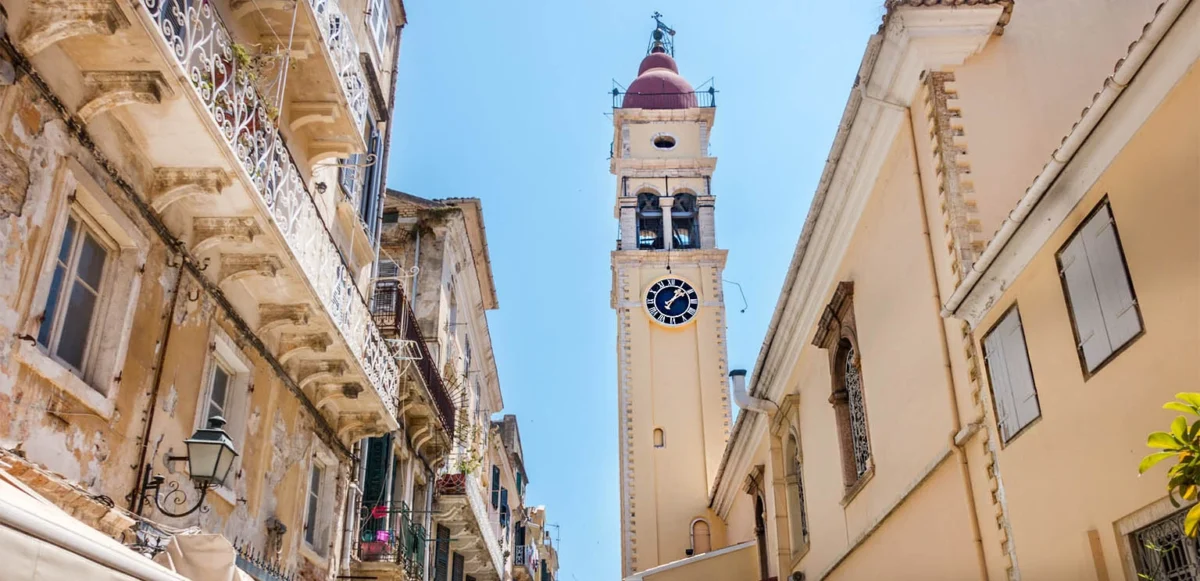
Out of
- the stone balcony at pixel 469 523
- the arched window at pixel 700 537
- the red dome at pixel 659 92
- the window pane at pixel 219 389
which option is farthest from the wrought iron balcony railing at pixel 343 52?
the red dome at pixel 659 92

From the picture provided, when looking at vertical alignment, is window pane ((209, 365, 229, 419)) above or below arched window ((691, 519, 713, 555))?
below

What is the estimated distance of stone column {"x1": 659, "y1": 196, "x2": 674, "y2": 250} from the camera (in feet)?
115

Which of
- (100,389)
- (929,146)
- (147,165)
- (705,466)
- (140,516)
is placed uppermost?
(705,466)

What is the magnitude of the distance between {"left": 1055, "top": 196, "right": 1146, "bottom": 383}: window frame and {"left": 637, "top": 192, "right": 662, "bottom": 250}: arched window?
28.2 metres

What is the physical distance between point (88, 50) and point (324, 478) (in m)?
7.01

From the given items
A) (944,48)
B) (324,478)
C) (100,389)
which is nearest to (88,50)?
(100,389)

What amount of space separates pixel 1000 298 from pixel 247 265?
20.3 feet

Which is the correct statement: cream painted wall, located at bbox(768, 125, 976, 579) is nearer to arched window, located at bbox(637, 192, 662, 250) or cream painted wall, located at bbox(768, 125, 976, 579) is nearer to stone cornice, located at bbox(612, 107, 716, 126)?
arched window, located at bbox(637, 192, 662, 250)

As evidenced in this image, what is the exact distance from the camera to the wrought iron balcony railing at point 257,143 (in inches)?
265

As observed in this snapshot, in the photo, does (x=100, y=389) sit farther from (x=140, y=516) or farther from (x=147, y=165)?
(x=147, y=165)

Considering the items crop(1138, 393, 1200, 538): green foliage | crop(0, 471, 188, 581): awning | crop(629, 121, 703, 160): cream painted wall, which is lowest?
crop(0, 471, 188, 581): awning

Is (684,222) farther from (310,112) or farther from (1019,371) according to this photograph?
(1019,371)

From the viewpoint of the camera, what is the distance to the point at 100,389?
7.15 m

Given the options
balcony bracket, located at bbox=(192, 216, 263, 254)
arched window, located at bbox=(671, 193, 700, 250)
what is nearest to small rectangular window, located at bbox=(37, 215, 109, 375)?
balcony bracket, located at bbox=(192, 216, 263, 254)
